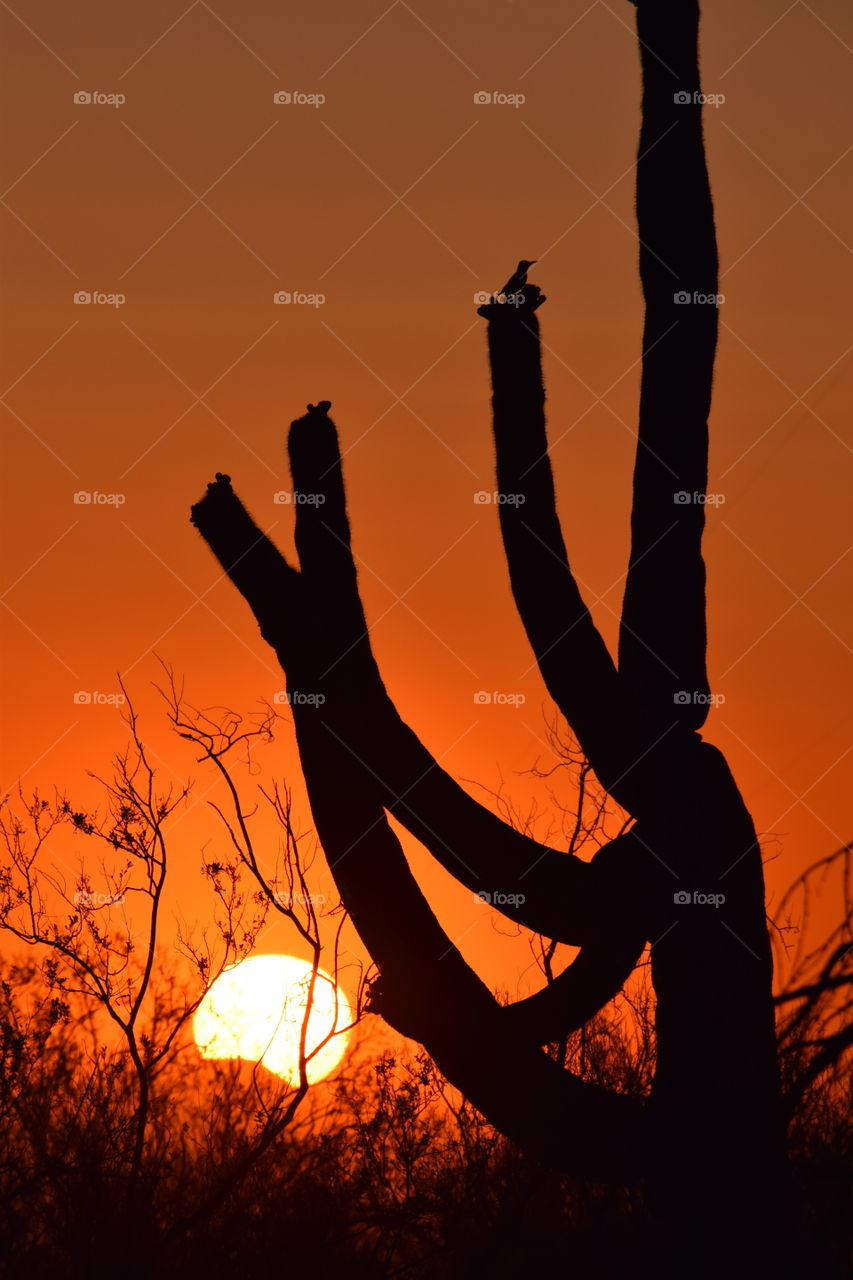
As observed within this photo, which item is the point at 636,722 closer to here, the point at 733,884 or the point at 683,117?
the point at 733,884

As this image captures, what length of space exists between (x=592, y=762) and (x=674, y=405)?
152 cm

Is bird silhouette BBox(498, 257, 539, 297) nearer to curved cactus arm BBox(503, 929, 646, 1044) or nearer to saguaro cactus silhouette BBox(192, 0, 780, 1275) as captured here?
saguaro cactus silhouette BBox(192, 0, 780, 1275)

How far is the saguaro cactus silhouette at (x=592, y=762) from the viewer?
4.84 m

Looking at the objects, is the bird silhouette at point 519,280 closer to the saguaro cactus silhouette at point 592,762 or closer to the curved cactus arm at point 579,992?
the saguaro cactus silhouette at point 592,762

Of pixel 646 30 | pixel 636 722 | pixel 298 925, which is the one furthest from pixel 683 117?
pixel 298 925

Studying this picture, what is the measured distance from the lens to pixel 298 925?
785 cm

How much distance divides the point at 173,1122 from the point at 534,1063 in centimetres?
878

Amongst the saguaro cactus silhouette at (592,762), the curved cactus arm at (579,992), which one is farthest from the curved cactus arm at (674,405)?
the curved cactus arm at (579,992)

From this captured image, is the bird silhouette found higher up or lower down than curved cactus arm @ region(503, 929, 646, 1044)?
higher up

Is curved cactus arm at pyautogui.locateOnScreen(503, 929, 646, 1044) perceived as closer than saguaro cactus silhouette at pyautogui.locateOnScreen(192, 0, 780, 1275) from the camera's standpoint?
No

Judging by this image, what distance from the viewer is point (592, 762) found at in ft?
16.6

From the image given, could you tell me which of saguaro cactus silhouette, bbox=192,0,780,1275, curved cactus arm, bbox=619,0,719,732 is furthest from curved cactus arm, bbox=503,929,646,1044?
curved cactus arm, bbox=619,0,719,732

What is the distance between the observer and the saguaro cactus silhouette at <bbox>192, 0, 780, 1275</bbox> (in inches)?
191

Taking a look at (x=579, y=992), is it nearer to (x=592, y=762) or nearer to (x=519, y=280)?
(x=592, y=762)
